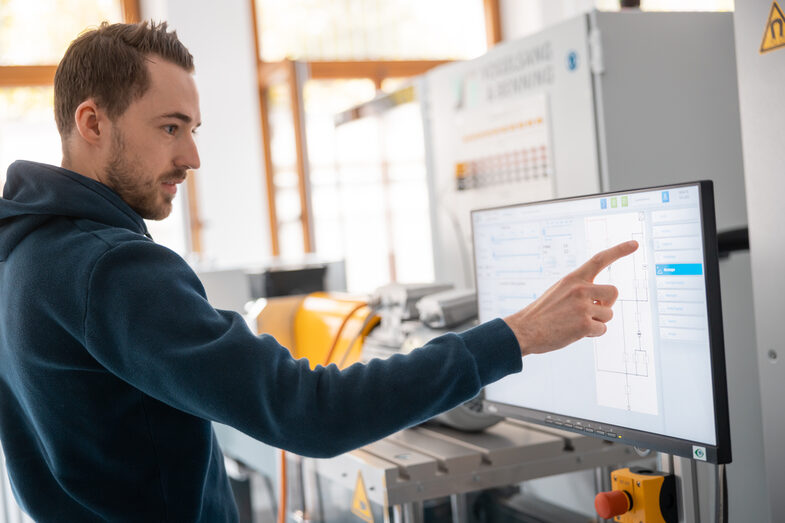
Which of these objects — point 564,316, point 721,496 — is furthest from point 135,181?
point 721,496

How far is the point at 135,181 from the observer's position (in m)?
1.07

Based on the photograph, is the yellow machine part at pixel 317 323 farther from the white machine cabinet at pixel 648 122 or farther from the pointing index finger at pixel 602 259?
the pointing index finger at pixel 602 259

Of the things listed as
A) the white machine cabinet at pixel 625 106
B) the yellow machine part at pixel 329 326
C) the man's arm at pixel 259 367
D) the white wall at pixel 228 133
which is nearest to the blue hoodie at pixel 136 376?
the man's arm at pixel 259 367

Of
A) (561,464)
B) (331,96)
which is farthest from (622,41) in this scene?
(331,96)

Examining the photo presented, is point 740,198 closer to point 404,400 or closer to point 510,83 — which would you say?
point 510,83

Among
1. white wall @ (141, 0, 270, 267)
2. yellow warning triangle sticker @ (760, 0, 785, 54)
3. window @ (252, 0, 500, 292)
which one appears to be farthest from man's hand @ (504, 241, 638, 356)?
white wall @ (141, 0, 270, 267)

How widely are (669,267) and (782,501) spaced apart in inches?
15.3

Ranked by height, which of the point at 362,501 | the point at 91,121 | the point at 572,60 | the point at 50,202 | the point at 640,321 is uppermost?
the point at 572,60

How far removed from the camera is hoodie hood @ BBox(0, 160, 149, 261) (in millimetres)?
997

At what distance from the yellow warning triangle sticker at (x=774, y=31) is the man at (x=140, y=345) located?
36cm

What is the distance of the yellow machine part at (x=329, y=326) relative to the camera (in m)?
1.94

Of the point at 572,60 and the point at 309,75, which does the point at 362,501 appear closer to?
the point at 572,60

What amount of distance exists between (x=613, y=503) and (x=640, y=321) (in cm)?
25

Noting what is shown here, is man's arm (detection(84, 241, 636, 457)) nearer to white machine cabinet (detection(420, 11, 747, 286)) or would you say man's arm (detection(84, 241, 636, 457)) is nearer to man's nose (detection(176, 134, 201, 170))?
man's nose (detection(176, 134, 201, 170))
